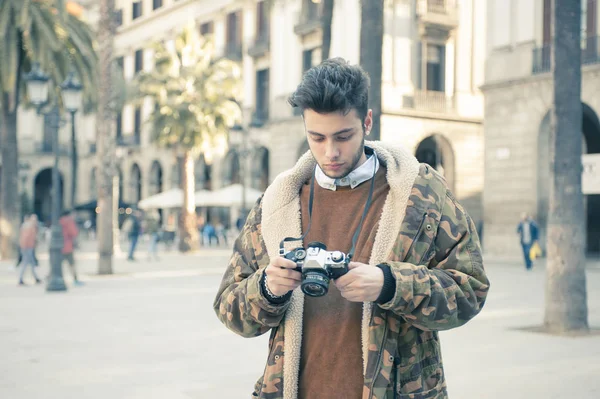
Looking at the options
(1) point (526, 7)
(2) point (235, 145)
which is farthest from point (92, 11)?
(1) point (526, 7)

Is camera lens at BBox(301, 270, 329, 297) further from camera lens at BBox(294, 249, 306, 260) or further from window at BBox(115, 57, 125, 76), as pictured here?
window at BBox(115, 57, 125, 76)

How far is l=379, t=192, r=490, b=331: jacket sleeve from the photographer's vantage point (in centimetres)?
226

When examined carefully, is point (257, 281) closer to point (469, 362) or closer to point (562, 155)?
point (469, 362)

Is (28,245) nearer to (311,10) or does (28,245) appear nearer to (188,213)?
(188,213)

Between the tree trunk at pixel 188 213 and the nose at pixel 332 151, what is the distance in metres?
26.4

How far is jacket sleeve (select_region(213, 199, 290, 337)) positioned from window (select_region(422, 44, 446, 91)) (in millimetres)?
32332

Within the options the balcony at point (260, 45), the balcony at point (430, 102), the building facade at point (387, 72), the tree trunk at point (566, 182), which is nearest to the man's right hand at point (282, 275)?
the tree trunk at point (566, 182)

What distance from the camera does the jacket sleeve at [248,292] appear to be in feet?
7.90

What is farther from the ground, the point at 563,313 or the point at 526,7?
the point at 526,7

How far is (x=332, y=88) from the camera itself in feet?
7.66

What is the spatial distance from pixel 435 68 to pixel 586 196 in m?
11.9

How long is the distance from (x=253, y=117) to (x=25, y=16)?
19.7 m

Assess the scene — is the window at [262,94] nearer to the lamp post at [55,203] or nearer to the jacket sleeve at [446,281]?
the lamp post at [55,203]

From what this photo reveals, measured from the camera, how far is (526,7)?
81.3ft
